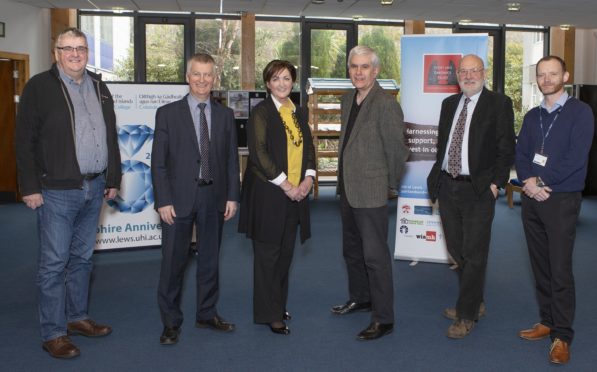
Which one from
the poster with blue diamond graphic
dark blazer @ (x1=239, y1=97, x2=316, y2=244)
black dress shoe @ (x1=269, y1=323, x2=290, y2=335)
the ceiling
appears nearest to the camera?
dark blazer @ (x1=239, y1=97, x2=316, y2=244)

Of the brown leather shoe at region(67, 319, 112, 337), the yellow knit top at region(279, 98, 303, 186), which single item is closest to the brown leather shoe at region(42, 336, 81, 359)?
the brown leather shoe at region(67, 319, 112, 337)

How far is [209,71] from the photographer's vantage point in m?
3.65

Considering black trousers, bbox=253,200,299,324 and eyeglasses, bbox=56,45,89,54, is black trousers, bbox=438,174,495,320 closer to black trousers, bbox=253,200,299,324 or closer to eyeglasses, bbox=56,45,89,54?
black trousers, bbox=253,200,299,324

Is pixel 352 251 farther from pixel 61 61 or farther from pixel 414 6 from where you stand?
pixel 414 6

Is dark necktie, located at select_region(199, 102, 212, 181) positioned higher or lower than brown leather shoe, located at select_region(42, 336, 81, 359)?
higher

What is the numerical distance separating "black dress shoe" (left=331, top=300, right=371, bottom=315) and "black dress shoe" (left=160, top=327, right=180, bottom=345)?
1.16m

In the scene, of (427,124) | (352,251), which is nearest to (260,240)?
(352,251)

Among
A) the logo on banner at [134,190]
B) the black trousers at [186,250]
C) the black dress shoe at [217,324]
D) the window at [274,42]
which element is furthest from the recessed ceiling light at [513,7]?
the black dress shoe at [217,324]

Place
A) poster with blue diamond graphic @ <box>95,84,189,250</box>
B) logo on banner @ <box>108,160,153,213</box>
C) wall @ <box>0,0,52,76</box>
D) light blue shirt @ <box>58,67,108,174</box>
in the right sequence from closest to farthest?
light blue shirt @ <box>58,67,108,174</box>
poster with blue diamond graphic @ <box>95,84,189,250</box>
logo on banner @ <box>108,160,153,213</box>
wall @ <box>0,0,52,76</box>

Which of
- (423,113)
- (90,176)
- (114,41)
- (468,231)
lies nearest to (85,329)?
(90,176)

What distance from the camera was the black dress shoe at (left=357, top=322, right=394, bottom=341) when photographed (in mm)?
3863

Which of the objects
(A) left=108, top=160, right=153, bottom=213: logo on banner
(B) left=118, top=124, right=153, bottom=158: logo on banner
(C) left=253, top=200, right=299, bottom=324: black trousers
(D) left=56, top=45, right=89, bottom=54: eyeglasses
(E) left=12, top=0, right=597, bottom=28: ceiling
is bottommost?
(C) left=253, top=200, right=299, bottom=324: black trousers

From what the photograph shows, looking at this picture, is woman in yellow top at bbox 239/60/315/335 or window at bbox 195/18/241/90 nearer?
woman in yellow top at bbox 239/60/315/335

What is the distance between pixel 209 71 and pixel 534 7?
8655mm
